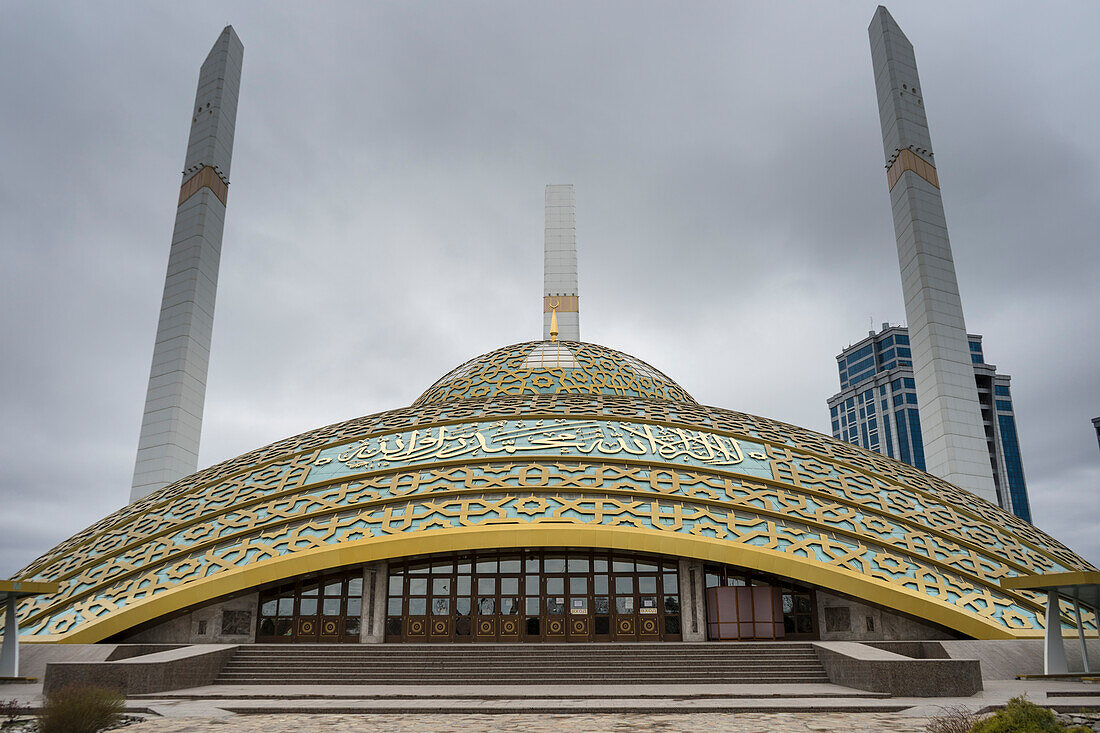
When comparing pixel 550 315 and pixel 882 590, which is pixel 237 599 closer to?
pixel 882 590

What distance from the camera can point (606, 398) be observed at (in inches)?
1045

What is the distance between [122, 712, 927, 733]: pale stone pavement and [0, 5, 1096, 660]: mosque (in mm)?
6653

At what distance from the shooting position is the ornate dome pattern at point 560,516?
17.6 m

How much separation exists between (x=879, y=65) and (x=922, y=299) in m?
10.3

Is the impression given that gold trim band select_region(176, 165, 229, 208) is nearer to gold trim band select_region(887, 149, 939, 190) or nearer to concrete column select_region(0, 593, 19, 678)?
concrete column select_region(0, 593, 19, 678)

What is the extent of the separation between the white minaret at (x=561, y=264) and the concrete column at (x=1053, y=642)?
24.9 m

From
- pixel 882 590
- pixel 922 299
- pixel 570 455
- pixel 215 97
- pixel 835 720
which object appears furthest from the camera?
pixel 215 97

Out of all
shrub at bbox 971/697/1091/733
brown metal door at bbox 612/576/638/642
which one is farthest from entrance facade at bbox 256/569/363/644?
shrub at bbox 971/697/1091/733

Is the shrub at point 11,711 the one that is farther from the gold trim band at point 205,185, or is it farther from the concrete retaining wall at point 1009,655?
the gold trim band at point 205,185

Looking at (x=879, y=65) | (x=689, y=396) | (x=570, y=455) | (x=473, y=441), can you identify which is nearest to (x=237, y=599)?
(x=473, y=441)

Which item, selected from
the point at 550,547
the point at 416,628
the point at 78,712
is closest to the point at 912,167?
the point at 550,547

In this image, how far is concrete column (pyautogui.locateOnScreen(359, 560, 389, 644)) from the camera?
754 inches

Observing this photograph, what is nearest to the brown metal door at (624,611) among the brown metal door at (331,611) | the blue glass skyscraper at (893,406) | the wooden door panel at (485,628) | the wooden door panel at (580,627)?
the wooden door panel at (580,627)

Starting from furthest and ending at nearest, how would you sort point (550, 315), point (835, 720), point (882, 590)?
1. point (550, 315)
2. point (882, 590)
3. point (835, 720)
